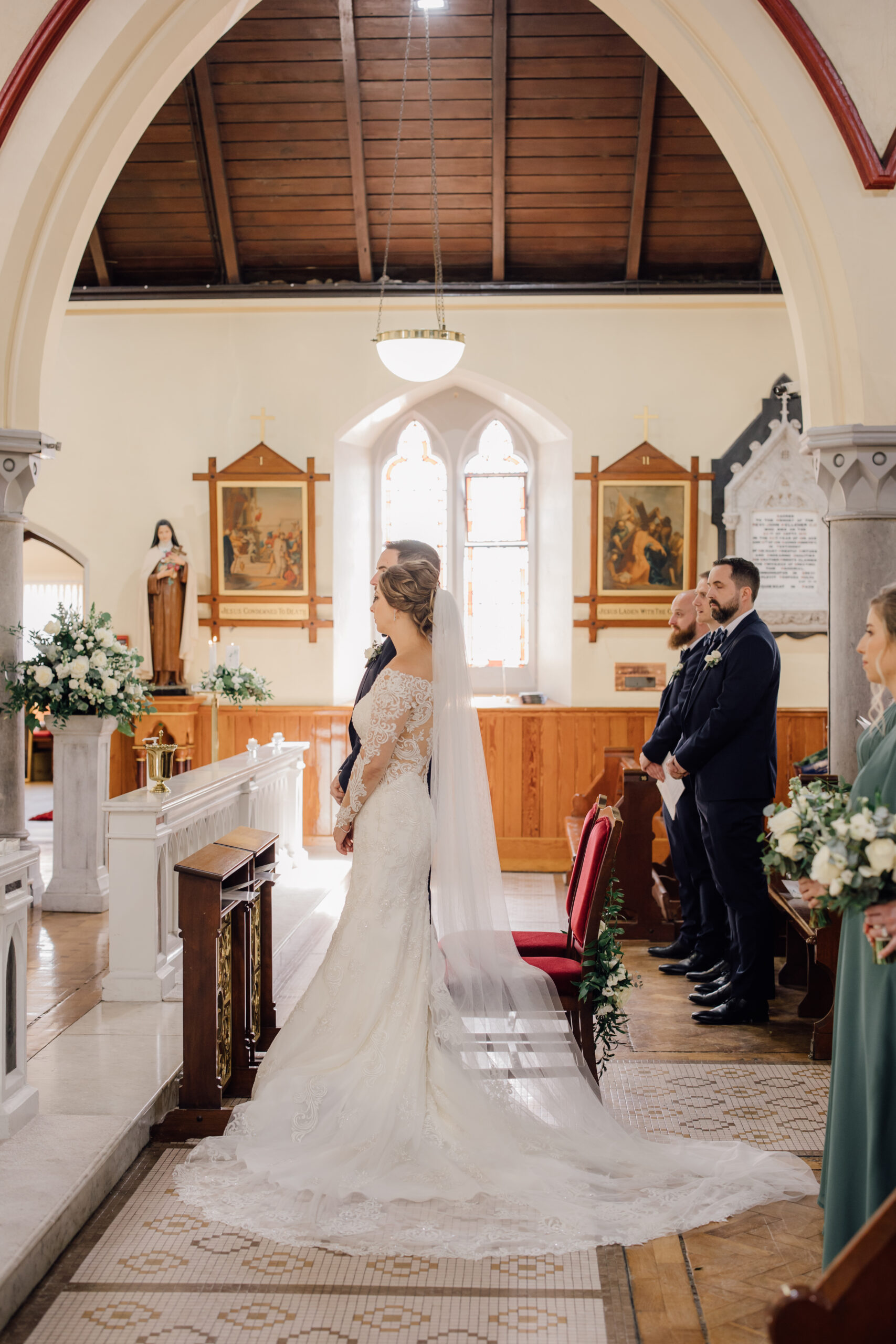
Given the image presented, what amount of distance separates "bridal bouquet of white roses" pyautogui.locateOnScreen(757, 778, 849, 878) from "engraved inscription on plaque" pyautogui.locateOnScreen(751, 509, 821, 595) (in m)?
6.81

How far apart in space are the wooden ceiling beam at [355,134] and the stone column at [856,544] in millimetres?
4782

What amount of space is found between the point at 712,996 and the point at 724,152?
4117 mm

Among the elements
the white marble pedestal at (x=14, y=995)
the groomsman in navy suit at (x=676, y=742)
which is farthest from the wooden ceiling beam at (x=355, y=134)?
the white marble pedestal at (x=14, y=995)

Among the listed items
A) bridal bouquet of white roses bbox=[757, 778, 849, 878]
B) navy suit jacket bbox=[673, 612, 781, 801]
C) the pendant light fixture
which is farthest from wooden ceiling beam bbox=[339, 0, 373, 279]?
bridal bouquet of white roses bbox=[757, 778, 849, 878]

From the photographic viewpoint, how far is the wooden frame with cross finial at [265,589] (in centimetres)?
944

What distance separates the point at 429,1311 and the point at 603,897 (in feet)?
4.82

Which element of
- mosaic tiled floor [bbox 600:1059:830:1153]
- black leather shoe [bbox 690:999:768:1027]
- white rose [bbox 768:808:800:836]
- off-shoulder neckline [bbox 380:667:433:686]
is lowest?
mosaic tiled floor [bbox 600:1059:830:1153]

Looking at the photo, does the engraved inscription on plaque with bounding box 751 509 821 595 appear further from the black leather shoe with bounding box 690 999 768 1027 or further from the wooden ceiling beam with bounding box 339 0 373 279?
the black leather shoe with bounding box 690 999 768 1027

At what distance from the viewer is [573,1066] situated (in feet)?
12.0

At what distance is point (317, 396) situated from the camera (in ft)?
31.0

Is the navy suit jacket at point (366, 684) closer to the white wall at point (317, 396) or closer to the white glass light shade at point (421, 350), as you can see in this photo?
the white glass light shade at point (421, 350)

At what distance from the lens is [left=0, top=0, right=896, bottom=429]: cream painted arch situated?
211 inches

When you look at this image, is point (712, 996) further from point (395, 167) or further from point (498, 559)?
point (395, 167)

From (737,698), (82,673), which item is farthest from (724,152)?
(82,673)
